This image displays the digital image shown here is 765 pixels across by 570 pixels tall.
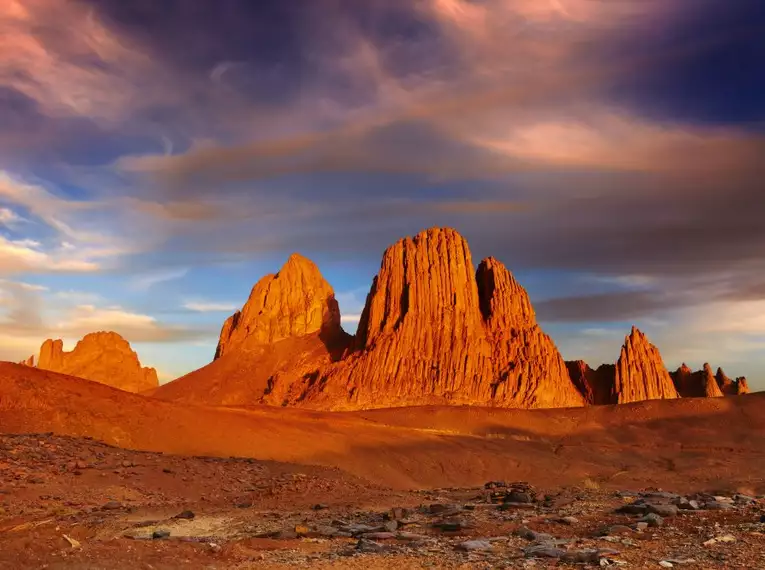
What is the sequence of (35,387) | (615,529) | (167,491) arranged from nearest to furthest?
(615,529)
(167,491)
(35,387)

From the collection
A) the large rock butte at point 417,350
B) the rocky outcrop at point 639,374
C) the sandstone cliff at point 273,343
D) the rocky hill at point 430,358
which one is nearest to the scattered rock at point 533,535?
the rocky hill at point 430,358

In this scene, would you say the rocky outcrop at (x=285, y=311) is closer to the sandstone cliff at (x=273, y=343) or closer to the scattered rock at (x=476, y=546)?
the sandstone cliff at (x=273, y=343)

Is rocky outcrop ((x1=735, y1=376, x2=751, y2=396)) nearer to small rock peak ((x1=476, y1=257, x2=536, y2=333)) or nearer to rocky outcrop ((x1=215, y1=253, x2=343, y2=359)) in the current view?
small rock peak ((x1=476, y1=257, x2=536, y2=333))

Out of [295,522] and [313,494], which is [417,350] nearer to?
[313,494]

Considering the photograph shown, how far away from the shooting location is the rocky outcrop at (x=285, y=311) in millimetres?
152875

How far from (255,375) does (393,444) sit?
9911 cm

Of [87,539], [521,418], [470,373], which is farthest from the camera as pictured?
[470,373]

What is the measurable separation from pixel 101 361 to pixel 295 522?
177 m

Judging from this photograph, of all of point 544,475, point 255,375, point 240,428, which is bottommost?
point 544,475

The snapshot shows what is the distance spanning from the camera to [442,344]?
12175 cm

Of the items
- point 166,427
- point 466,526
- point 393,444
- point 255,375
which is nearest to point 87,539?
point 466,526

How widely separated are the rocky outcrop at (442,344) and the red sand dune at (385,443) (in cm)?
4698

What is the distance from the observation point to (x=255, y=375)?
139 meters

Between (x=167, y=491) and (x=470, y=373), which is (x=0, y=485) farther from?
(x=470, y=373)
